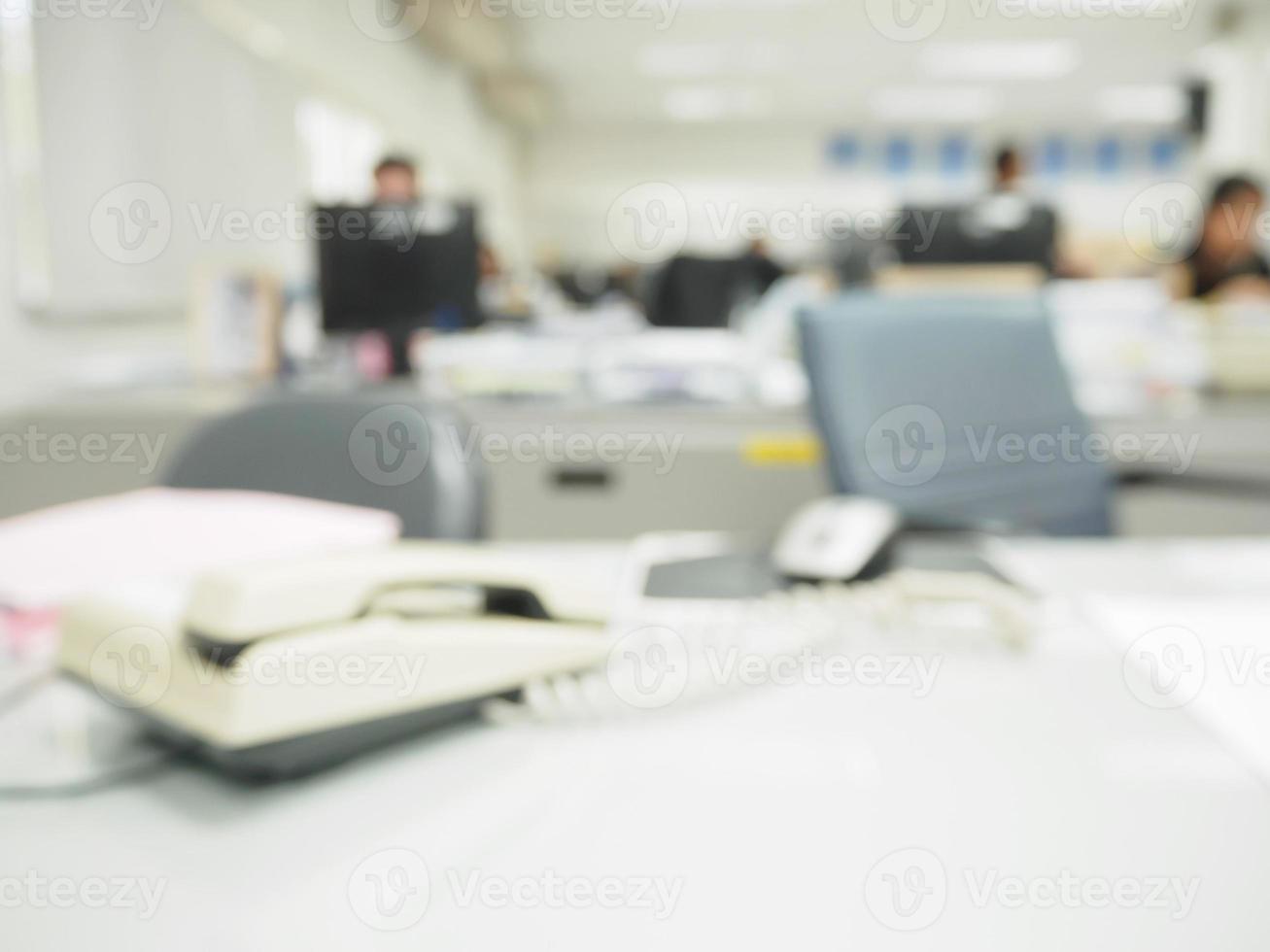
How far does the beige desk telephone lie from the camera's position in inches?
19.1

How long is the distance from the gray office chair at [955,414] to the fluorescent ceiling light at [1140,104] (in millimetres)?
9330

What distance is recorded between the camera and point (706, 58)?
8250 millimetres

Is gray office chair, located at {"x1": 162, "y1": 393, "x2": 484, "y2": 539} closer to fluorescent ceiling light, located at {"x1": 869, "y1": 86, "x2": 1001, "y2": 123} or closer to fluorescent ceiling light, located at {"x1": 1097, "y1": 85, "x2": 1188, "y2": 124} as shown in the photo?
fluorescent ceiling light, located at {"x1": 869, "y1": 86, "x2": 1001, "y2": 123}

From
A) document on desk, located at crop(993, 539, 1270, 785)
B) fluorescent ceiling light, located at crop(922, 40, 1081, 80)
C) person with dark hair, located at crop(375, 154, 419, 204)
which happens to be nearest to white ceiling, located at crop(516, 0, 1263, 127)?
fluorescent ceiling light, located at crop(922, 40, 1081, 80)

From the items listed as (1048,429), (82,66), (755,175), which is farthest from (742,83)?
(1048,429)

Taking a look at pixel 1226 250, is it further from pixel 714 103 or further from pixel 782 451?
pixel 714 103

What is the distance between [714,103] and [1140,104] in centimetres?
450

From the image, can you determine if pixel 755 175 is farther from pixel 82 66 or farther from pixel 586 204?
pixel 82 66

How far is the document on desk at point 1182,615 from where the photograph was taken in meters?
0.61

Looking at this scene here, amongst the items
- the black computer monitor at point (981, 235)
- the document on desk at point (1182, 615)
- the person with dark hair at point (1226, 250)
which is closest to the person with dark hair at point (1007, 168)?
the person with dark hair at point (1226, 250)

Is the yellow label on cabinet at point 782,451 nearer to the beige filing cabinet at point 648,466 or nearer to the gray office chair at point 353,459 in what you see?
the beige filing cabinet at point 648,466

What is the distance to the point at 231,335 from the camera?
2.44 metres

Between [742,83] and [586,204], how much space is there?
117 inches

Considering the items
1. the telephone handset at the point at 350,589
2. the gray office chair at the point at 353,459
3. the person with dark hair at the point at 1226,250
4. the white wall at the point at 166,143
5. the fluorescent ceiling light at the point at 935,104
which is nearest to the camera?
the telephone handset at the point at 350,589
